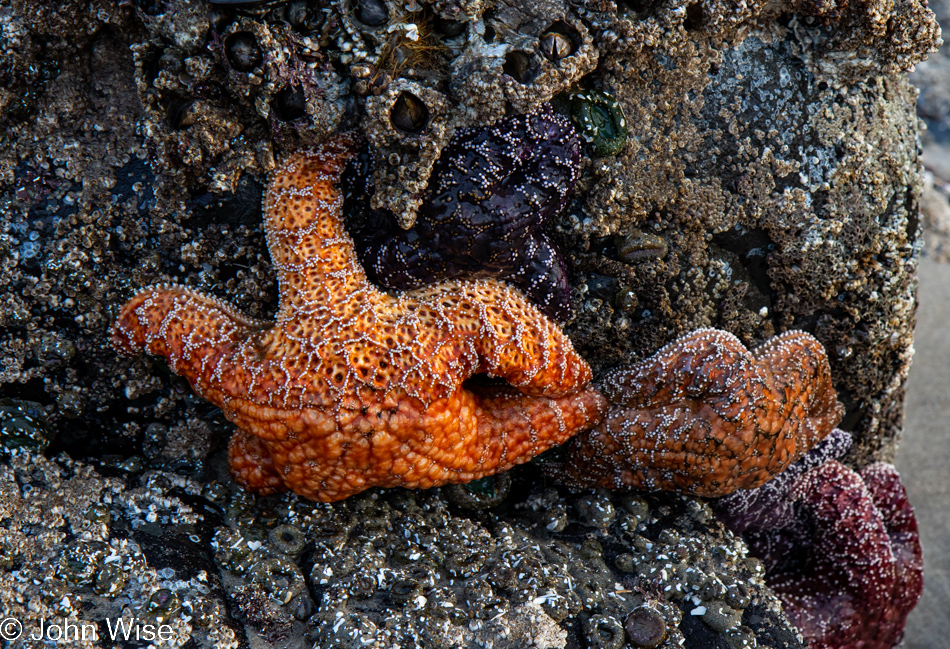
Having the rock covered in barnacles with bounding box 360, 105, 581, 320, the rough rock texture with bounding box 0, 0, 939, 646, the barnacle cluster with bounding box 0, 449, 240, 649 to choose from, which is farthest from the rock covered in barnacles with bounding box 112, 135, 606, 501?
the barnacle cluster with bounding box 0, 449, 240, 649

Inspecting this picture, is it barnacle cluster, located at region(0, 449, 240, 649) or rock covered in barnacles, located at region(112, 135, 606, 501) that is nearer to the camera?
barnacle cluster, located at region(0, 449, 240, 649)

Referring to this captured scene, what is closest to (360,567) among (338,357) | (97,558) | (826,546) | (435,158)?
(338,357)

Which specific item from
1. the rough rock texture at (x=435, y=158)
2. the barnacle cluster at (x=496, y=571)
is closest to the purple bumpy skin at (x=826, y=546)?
the barnacle cluster at (x=496, y=571)

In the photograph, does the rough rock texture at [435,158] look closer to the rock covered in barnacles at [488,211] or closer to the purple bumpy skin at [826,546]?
the rock covered in barnacles at [488,211]

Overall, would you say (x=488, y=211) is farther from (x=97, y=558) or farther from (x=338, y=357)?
(x=97, y=558)

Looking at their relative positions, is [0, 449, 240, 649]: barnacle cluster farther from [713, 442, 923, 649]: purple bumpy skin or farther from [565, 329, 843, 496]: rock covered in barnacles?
[713, 442, 923, 649]: purple bumpy skin

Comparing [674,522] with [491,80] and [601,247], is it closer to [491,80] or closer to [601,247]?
[601,247]
